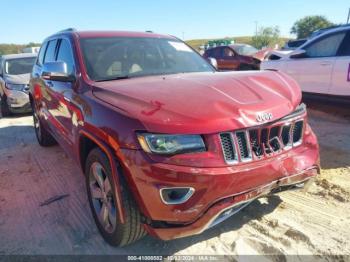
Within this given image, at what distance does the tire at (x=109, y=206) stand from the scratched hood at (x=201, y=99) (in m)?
0.48

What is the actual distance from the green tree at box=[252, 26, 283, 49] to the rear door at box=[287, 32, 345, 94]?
50013 mm

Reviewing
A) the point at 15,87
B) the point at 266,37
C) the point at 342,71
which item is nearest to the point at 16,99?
the point at 15,87

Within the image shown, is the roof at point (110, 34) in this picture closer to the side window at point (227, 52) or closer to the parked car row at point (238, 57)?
the parked car row at point (238, 57)

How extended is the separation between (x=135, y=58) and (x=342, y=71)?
408cm

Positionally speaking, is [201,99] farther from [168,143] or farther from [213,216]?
[213,216]

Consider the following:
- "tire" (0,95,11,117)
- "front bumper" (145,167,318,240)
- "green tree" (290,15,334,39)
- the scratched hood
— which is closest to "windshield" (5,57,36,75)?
"tire" (0,95,11,117)

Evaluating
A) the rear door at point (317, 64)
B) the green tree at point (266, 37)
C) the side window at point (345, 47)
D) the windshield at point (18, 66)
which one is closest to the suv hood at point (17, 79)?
the windshield at point (18, 66)

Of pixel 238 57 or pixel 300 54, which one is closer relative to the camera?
pixel 300 54

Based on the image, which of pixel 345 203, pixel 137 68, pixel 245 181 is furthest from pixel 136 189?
pixel 345 203

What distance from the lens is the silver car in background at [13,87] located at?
9.24 meters

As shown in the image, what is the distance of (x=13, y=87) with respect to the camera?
9398 millimetres

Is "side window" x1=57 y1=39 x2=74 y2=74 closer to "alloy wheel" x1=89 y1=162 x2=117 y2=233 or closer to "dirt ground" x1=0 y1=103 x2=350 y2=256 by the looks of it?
"alloy wheel" x1=89 y1=162 x2=117 y2=233

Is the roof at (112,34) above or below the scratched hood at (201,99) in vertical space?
above

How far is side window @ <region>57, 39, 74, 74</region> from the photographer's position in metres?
3.59
